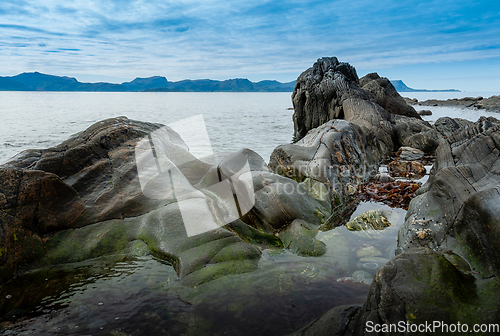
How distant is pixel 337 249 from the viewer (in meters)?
5.01

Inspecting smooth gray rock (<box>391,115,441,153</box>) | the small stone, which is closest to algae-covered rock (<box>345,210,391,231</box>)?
the small stone

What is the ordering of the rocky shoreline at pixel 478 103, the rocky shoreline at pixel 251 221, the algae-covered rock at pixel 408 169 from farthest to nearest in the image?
the rocky shoreline at pixel 478 103 < the algae-covered rock at pixel 408 169 < the rocky shoreline at pixel 251 221

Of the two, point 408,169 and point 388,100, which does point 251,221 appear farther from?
point 388,100

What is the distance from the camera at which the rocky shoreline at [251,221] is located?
2.71 meters

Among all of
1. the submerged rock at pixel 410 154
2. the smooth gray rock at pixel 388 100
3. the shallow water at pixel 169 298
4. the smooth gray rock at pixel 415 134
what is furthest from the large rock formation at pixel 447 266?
the smooth gray rock at pixel 388 100

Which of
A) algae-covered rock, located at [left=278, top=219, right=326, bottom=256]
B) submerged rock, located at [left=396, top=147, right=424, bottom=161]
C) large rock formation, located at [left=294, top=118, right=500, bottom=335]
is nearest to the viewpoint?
large rock formation, located at [left=294, top=118, right=500, bottom=335]

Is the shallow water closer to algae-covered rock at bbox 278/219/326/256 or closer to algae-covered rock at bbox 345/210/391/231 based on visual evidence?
algae-covered rock at bbox 278/219/326/256

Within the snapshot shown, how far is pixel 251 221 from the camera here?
233 inches

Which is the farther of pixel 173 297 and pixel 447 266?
pixel 173 297

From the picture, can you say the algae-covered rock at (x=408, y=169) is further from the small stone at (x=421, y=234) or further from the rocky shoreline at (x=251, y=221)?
the small stone at (x=421, y=234)

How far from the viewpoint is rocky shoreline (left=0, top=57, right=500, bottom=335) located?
2705 millimetres

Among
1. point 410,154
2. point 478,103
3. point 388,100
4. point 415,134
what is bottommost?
point 410,154

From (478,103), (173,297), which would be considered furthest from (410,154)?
(478,103)

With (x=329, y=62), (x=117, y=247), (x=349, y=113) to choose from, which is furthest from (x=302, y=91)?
(x=117, y=247)
